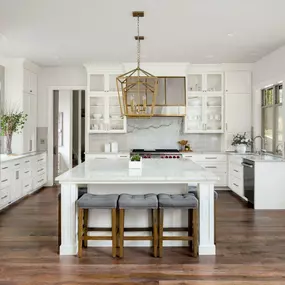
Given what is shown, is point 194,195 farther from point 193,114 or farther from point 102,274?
point 193,114

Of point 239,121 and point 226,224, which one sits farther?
point 239,121

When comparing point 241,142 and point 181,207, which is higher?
point 241,142

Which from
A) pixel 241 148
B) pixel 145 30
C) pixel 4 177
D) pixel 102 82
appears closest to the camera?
pixel 145 30

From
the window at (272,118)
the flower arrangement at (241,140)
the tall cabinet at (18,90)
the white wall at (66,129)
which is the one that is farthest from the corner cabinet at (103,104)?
the window at (272,118)

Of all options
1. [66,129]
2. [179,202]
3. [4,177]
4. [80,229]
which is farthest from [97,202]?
[66,129]

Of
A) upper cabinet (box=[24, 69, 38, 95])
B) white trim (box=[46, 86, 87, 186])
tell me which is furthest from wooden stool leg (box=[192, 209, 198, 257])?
white trim (box=[46, 86, 87, 186])

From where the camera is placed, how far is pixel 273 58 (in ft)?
21.6

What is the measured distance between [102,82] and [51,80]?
1273mm

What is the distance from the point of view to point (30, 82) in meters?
7.61

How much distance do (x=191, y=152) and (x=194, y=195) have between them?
3.79m

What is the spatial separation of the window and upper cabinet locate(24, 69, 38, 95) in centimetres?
503

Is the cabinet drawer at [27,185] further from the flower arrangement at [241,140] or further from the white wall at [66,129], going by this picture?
the flower arrangement at [241,140]

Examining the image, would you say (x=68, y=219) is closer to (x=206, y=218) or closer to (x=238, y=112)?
(x=206, y=218)

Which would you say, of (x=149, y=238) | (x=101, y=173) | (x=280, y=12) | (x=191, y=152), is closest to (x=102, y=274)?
(x=149, y=238)
